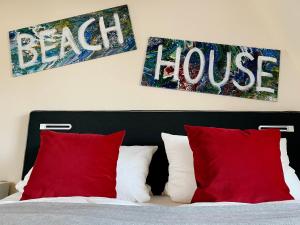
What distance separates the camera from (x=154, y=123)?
2.35m

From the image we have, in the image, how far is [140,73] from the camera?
8.20ft

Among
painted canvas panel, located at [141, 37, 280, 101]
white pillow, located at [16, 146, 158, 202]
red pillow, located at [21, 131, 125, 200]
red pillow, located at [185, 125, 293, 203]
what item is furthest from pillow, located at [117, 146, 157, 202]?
painted canvas panel, located at [141, 37, 280, 101]

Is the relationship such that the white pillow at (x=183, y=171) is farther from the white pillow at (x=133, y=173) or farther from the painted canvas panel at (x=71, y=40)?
the painted canvas panel at (x=71, y=40)

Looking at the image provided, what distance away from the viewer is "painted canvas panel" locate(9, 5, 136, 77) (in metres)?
2.54

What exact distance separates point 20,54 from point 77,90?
54 centimetres

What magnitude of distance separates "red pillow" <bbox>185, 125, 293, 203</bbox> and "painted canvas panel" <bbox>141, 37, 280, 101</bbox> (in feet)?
1.90

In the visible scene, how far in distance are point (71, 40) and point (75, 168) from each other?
44.7 inches

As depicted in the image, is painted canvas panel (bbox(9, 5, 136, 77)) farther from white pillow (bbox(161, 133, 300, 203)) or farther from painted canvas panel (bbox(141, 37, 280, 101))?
white pillow (bbox(161, 133, 300, 203))

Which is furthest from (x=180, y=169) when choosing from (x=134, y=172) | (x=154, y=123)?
(x=154, y=123)

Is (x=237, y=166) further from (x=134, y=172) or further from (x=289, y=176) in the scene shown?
(x=134, y=172)

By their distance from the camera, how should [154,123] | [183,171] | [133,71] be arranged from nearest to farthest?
[183,171] < [154,123] < [133,71]

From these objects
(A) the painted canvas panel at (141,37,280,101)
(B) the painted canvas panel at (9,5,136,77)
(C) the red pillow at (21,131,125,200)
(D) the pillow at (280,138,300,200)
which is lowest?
(D) the pillow at (280,138,300,200)

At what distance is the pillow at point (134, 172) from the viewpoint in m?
1.95

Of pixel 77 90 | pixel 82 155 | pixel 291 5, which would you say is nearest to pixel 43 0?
pixel 77 90
